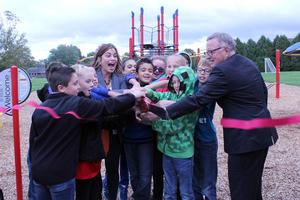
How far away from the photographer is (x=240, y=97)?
9.87ft

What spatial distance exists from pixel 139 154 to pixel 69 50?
76420mm

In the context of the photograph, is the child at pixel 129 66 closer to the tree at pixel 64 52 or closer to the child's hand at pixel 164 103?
the child's hand at pixel 164 103

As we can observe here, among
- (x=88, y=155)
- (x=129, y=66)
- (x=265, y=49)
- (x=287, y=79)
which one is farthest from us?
(x=265, y=49)

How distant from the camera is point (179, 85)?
3.50 meters

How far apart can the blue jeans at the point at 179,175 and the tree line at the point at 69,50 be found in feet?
63.5

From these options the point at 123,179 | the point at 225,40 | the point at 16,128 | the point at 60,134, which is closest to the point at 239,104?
the point at 225,40

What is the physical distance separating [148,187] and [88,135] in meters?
1.06

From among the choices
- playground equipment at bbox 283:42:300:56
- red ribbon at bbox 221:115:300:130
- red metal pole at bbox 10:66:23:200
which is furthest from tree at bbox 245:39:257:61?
red ribbon at bbox 221:115:300:130

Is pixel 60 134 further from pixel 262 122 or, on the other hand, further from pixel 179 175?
pixel 262 122

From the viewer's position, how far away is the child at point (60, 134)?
282 centimetres

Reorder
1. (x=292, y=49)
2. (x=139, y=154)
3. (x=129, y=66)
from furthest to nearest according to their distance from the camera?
1. (x=292, y=49)
2. (x=129, y=66)
3. (x=139, y=154)

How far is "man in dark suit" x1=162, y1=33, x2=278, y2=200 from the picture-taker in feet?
9.81

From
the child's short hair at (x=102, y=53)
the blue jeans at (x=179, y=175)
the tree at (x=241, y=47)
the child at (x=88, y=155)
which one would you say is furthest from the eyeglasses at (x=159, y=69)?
the tree at (x=241, y=47)

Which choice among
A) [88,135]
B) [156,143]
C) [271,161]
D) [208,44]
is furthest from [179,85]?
[271,161]
